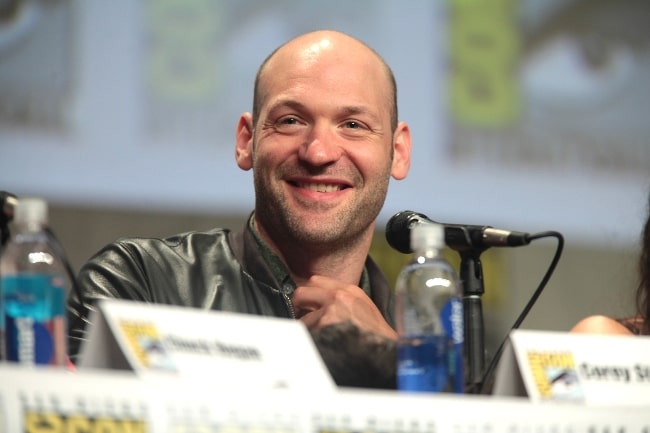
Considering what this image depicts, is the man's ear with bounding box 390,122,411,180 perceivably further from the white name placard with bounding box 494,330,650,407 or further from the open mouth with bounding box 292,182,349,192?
the white name placard with bounding box 494,330,650,407

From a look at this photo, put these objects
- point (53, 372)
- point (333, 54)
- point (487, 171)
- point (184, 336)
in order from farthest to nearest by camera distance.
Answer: point (487, 171) → point (333, 54) → point (184, 336) → point (53, 372)

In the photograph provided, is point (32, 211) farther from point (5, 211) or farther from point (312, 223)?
point (312, 223)

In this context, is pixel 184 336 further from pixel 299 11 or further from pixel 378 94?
pixel 299 11

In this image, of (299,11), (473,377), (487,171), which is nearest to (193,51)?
(299,11)

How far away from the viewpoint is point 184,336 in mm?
1467

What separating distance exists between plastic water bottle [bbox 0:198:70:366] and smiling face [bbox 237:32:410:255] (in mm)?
1113

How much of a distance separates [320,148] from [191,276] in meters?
0.40

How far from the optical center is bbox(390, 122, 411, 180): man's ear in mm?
3002

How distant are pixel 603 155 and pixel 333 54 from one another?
2222 mm

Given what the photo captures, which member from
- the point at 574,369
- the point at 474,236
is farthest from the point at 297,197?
the point at 574,369

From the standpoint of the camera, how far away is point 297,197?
272 cm

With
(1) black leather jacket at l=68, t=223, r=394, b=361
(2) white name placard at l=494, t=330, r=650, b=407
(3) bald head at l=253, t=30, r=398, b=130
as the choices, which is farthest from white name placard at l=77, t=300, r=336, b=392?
(3) bald head at l=253, t=30, r=398, b=130

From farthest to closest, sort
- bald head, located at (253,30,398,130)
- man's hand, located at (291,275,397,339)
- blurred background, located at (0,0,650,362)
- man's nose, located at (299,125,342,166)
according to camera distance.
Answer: blurred background, located at (0,0,650,362) < bald head, located at (253,30,398,130) < man's nose, located at (299,125,342,166) < man's hand, located at (291,275,397,339)

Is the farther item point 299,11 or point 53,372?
point 299,11
